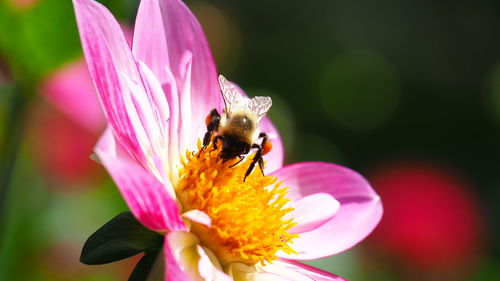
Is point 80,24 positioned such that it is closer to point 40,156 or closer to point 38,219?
point 38,219

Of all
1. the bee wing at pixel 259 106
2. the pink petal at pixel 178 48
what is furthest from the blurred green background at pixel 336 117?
the bee wing at pixel 259 106

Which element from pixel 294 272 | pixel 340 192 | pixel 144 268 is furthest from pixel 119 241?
pixel 340 192

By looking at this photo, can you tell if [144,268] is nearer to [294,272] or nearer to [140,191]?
[140,191]

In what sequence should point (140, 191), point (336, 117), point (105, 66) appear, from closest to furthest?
point (140, 191) → point (105, 66) → point (336, 117)

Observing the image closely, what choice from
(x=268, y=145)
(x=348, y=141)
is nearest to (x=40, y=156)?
(x=268, y=145)

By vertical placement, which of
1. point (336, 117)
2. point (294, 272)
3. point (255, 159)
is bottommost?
point (336, 117)

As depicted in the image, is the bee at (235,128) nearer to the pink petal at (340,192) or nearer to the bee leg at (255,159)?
the bee leg at (255,159)

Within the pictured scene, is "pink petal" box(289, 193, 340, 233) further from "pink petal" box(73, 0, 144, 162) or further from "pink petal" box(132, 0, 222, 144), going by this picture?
"pink petal" box(73, 0, 144, 162)
